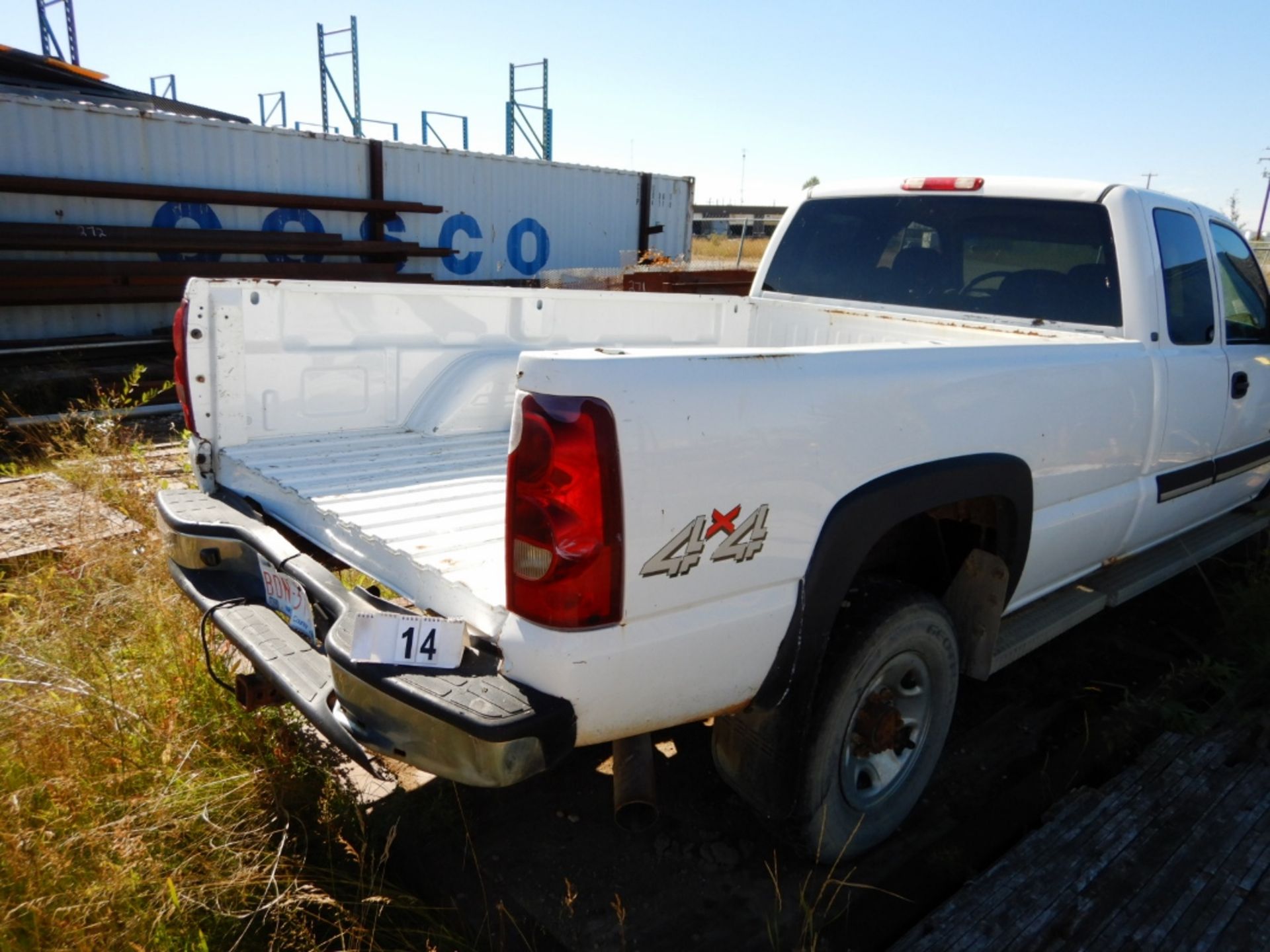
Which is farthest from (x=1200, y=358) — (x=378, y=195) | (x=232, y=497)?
(x=378, y=195)

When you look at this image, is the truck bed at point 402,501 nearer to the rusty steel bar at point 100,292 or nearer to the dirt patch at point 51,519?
the dirt patch at point 51,519

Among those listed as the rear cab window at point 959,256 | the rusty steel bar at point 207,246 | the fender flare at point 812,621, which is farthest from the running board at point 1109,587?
the rusty steel bar at point 207,246

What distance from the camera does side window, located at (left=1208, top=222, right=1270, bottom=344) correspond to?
420 cm

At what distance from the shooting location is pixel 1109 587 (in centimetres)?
382

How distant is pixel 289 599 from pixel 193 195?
413 inches

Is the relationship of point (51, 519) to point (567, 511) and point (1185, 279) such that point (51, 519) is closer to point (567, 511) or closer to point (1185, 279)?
point (567, 511)

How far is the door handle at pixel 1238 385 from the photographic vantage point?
4.12 m

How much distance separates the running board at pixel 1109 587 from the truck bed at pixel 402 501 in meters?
1.88

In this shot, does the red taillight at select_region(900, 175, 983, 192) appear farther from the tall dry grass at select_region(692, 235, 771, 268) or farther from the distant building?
the distant building

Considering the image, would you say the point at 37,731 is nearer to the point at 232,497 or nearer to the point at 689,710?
the point at 232,497

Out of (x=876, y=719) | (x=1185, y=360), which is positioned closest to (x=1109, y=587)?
(x=1185, y=360)

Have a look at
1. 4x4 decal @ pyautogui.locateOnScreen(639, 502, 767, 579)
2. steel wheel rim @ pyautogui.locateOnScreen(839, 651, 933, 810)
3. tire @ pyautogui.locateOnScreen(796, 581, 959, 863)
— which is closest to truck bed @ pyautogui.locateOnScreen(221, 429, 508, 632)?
4x4 decal @ pyautogui.locateOnScreen(639, 502, 767, 579)

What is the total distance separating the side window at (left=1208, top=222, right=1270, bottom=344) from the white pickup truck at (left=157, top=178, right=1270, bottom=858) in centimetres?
3

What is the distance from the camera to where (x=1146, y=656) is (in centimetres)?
437
